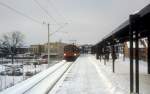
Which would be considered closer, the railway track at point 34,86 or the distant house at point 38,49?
the railway track at point 34,86

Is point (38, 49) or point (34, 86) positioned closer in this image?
point (34, 86)

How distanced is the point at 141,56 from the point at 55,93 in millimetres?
46559

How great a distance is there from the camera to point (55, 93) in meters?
19.3

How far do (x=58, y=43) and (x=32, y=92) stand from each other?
436ft

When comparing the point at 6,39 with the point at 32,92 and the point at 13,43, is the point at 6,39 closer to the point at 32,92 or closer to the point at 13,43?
the point at 13,43

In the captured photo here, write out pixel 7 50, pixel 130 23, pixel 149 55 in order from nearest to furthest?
pixel 130 23, pixel 149 55, pixel 7 50

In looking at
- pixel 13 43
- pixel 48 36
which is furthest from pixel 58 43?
pixel 48 36

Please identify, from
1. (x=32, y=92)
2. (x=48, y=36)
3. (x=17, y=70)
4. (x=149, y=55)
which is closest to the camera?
(x=32, y=92)

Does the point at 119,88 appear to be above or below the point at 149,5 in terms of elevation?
below

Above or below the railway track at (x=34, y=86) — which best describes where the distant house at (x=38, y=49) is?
above

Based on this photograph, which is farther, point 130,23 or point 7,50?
point 7,50

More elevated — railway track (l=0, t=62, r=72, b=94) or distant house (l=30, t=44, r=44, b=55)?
distant house (l=30, t=44, r=44, b=55)

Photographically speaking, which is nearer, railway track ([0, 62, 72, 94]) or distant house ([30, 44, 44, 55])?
railway track ([0, 62, 72, 94])

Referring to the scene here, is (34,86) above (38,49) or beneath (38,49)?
beneath
